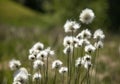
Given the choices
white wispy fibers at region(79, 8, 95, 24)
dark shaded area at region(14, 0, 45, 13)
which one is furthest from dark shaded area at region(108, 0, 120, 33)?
dark shaded area at region(14, 0, 45, 13)

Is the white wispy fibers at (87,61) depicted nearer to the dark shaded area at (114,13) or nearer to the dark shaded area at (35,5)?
the dark shaded area at (114,13)

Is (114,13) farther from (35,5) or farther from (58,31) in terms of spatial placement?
(35,5)

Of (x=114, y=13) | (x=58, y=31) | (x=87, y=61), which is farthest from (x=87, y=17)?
(x=114, y=13)

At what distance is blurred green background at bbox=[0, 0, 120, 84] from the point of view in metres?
7.85

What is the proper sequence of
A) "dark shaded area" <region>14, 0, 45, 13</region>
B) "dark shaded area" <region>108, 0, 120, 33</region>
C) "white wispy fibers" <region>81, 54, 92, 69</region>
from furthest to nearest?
1. "dark shaded area" <region>14, 0, 45, 13</region>
2. "dark shaded area" <region>108, 0, 120, 33</region>
3. "white wispy fibers" <region>81, 54, 92, 69</region>

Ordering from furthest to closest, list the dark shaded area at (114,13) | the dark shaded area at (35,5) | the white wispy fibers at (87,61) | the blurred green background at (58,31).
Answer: the dark shaded area at (35,5) < the dark shaded area at (114,13) < the blurred green background at (58,31) < the white wispy fibers at (87,61)

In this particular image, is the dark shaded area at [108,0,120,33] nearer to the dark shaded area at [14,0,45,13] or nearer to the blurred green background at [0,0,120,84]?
the blurred green background at [0,0,120,84]

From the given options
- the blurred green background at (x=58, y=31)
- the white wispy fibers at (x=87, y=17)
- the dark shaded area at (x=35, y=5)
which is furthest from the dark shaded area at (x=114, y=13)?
the dark shaded area at (x=35, y=5)

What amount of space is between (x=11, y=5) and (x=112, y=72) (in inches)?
1946

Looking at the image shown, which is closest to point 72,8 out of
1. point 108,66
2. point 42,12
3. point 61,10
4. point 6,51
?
point 61,10

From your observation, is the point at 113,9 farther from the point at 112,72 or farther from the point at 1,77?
the point at 1,77

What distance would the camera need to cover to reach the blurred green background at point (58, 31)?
7846 millimetres

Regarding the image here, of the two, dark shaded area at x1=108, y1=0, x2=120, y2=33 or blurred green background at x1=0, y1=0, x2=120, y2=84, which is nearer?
blurred green background at x1=0, y1=0, x2=120, y2=84

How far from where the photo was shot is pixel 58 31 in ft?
54.4
